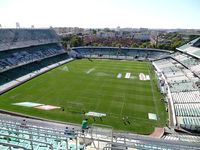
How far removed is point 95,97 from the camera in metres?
33.9

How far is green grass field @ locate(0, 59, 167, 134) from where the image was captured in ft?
86.9

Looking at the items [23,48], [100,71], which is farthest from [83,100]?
[23,48]

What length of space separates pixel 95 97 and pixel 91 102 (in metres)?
2.32

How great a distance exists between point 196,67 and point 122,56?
118 feet

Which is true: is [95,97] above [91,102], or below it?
above

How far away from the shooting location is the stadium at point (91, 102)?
12094 millimetres

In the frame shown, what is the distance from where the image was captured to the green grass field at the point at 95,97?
2648cm

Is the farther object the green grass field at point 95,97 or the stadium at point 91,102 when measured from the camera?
the green grass field at point 95,97

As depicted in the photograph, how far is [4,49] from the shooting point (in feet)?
169

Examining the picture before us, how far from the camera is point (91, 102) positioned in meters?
31.7

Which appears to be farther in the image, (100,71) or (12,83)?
(100,71)

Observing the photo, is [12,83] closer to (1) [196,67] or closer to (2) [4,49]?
(2) [4,49]

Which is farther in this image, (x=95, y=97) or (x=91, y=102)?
(x=95, y=97)

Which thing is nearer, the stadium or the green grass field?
the stadium
